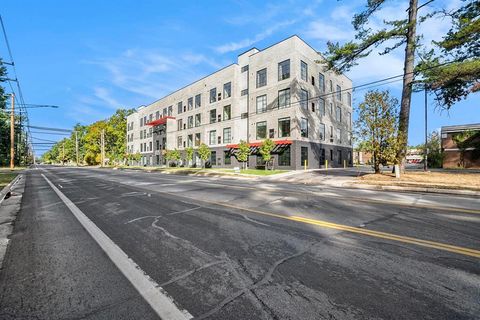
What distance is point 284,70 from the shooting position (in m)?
30.7

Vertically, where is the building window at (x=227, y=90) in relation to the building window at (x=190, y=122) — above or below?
above

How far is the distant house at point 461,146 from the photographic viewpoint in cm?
2881

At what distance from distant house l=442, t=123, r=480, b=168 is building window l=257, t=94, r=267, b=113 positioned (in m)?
24.9

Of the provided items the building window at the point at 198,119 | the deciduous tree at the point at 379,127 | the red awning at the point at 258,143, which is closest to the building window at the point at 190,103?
the building window at the point at 198,119

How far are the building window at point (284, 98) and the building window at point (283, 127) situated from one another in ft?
5.98

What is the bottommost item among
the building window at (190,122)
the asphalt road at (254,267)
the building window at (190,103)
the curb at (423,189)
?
the curb at (423,189)

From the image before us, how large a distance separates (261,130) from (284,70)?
840cm

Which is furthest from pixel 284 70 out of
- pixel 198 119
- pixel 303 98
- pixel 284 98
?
pixel 198 119

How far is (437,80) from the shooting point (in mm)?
15781

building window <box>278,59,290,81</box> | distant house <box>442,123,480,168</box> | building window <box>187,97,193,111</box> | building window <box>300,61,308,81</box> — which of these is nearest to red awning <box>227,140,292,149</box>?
building window <box>278,59,290,81</box>

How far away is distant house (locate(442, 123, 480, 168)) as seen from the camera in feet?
94.5

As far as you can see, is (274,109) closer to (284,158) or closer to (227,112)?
(284,158)

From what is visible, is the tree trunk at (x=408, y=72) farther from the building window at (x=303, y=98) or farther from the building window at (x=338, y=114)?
the building window at (x=338, y=114)

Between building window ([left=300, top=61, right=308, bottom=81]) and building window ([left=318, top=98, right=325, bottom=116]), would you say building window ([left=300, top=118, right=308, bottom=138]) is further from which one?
building window ([left=300, top=61, right=308, bottom=81])
